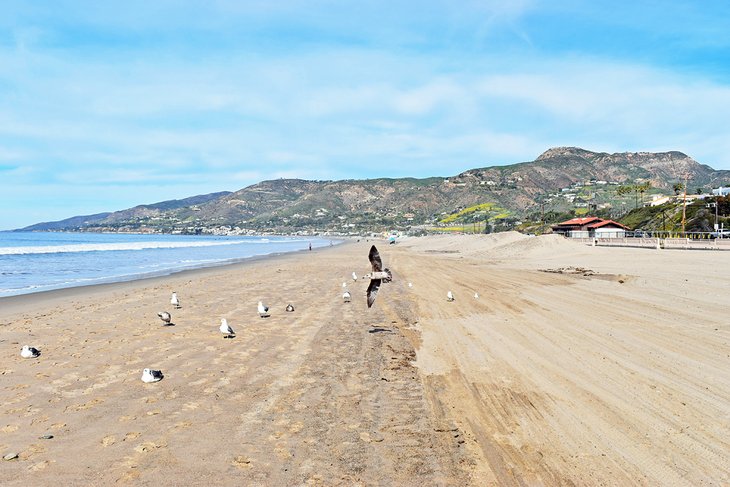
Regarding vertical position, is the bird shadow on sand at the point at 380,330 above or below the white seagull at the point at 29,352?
below

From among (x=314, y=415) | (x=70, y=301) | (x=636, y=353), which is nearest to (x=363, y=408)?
(x=314, y=415)

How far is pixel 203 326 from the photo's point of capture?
14.5m

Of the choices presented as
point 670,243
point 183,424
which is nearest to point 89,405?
point 183,424

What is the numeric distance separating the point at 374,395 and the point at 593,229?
76.9 m

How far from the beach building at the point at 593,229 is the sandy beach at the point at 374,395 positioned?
5924cm

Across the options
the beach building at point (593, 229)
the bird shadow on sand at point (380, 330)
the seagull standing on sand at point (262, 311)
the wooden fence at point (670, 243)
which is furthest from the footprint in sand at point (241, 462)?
the beach building at point (593, 229)

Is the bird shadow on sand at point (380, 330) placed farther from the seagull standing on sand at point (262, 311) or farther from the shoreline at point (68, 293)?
the shoreline at point (68, 293)

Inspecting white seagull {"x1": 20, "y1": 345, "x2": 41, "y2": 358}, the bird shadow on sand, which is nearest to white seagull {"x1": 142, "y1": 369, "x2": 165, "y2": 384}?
white seagull {"x1": 20, "y1": 345, "x2": 41, "y2": 358}

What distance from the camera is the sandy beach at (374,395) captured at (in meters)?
5.84

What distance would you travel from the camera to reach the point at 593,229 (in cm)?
7644

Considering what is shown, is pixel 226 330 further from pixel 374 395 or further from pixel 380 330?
pixel 374 395

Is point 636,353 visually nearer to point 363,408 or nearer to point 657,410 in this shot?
point 657,410

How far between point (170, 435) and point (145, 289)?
64.1 feet

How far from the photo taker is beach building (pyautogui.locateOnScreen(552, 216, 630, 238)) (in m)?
73.1
